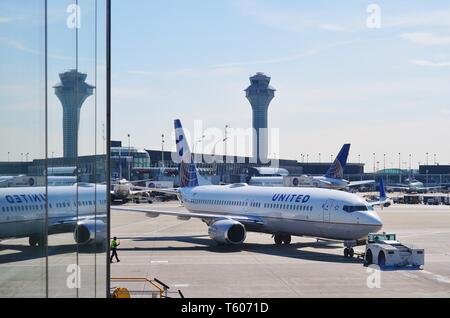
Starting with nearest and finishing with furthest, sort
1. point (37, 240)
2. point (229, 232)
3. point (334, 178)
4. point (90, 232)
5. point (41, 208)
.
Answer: point (37, 240) → point (41, 208) → point (90, 232) → point (229, 232) → point (334, 178)

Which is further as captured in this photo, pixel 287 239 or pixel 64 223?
pixel 287 239

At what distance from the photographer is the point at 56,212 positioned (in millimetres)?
9344

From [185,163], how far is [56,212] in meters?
51.8

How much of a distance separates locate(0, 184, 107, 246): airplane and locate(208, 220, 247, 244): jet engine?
30139 millimetres

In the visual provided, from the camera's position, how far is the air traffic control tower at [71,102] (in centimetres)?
980

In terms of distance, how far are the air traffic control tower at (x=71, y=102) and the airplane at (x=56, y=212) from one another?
26.8 inches

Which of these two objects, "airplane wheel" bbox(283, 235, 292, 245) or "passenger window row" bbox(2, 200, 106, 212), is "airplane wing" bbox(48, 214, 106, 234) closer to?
"passenger window row" bbox(2, 200, 106, 212)

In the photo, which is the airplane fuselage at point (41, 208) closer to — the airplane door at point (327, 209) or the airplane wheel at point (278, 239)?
the airplane door at point (327, 209)

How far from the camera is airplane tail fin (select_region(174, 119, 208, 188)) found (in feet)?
198

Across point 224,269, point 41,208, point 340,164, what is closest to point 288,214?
point 224,269

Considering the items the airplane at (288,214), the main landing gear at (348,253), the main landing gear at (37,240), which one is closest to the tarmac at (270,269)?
the main landing gear at (348,253)

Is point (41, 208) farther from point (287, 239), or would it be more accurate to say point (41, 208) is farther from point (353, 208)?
point (287, 239)
